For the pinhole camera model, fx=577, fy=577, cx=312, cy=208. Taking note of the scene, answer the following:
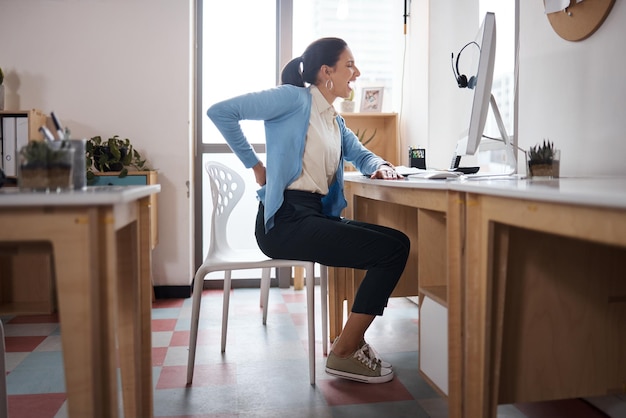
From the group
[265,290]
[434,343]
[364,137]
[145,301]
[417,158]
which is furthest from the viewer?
[364,137]

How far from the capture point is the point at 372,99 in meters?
3.70

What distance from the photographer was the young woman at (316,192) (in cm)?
204

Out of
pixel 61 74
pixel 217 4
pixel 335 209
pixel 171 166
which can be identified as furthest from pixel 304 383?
pixel 217 4

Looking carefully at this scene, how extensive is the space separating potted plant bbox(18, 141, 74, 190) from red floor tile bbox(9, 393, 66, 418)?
99 centimetres

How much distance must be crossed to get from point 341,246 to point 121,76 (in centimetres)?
220

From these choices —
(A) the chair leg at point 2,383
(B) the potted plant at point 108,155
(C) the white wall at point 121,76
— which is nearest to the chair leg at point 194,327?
(A) the chair leg at point 2,383

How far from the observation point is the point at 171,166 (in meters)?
3.58

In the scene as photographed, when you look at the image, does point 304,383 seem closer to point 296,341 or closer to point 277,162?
point 296,341

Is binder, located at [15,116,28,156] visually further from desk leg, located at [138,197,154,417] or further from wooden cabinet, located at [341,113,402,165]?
desk leg, located at [138,197,154,417]

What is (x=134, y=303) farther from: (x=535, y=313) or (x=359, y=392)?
(x=535, y=313)

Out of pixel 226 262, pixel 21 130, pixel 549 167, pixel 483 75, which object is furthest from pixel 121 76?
pixel 549 167

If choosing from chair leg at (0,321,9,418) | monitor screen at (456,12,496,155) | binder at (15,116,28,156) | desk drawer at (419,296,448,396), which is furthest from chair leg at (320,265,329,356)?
binder at (15,116,28,156)

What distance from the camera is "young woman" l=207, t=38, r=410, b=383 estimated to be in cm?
204

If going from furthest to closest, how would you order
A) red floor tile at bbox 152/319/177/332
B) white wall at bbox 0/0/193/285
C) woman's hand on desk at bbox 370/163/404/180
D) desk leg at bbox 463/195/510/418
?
white wall at bbox 0/0/193/285 < red floor tile at bbox 152/319/177/332 < woman's hand on desk at bbox 370/163/404/180 < desk leg at bbox 463/195/510/418
